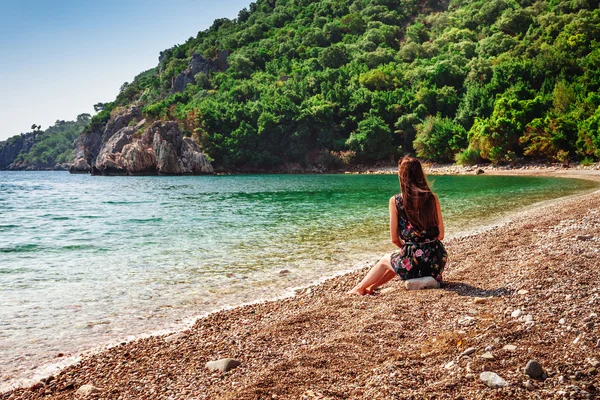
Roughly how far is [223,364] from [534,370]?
2.91 metres

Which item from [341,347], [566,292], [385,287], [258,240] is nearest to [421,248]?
[385,287]

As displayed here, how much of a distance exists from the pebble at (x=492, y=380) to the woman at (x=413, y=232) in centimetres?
323

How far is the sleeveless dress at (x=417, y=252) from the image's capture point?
22.1 feet

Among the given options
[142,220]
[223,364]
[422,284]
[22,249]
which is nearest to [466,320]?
→ [422,284]

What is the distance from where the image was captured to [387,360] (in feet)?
13.6

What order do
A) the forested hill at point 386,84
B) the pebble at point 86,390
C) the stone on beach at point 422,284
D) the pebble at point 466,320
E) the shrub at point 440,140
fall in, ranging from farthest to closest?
the shrub at point 440,140 < the forested hill at point 386,84 < the stone on beach at point 422,284 < the pebble at point 466,320 < the pebble at point 86,390

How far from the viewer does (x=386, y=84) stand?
9912 cm

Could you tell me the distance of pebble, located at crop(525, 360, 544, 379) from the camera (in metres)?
3.45

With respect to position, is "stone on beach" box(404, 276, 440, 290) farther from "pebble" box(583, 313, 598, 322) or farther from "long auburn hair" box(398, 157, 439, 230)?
"pebble" box(583, 313, 598, 322)

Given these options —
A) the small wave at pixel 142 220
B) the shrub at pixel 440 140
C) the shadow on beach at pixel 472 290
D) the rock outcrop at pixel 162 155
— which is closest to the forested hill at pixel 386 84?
the shrub at pixel 440 140

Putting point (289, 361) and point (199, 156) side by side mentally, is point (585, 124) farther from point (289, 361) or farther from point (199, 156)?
point (199, 156)

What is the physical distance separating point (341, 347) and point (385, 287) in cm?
298

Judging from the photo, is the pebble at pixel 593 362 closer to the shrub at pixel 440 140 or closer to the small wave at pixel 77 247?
the small wave at pixel 77 247

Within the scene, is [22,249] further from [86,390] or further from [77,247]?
[86,390]
